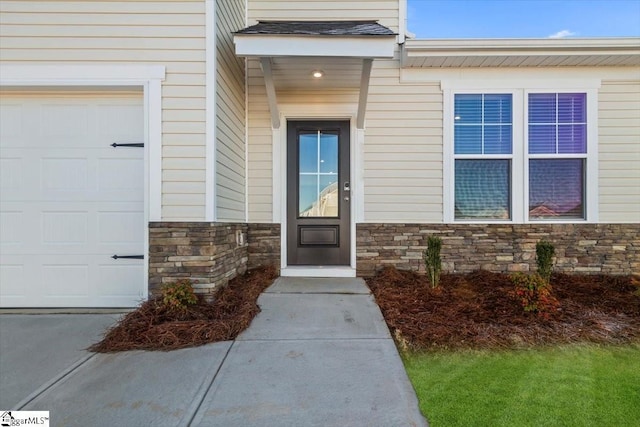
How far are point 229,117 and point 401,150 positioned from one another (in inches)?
92.3

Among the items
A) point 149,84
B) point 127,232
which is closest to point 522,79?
point 149,84

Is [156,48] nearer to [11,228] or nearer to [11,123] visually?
[11,123]

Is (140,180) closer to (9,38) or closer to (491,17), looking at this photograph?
(9,38)

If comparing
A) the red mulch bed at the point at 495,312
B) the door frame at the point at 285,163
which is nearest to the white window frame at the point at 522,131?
the red mulch bed at the point at 495,312

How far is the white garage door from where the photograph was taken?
3545 mm

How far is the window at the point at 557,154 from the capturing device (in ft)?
15.0

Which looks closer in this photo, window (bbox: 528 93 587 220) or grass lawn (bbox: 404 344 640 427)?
grass lawn (bbox: 404 344 640 427)

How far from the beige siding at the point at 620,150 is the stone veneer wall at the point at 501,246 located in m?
0.29

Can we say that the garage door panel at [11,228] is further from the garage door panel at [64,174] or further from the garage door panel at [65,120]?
the garage door panel at [65,120]

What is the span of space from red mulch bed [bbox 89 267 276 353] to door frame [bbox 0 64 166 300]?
49cm

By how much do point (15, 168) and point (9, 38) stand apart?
131 centimetres

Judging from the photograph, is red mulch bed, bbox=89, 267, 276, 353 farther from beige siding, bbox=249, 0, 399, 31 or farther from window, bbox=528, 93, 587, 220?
window, bbox=528, 93, 587, 220

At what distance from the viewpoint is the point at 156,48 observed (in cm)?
339

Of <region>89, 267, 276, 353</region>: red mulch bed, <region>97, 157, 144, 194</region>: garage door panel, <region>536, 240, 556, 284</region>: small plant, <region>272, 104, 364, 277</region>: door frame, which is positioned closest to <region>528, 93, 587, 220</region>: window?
<region>536, 240, 556, 284</region>: small plant
